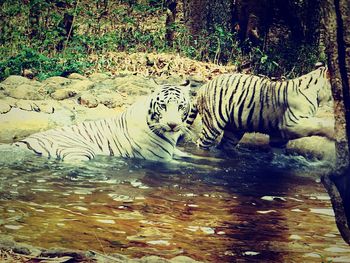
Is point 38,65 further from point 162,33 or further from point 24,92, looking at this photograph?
point 162,33

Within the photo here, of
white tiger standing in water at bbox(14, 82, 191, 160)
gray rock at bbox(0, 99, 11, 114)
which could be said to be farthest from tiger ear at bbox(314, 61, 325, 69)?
gray rock at bbox(0, 99, 11, 114)

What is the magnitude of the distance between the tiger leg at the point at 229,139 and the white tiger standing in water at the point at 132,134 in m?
0.34

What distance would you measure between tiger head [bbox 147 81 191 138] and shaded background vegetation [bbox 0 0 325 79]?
727 mm

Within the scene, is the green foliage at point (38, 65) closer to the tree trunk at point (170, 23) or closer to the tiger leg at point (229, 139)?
the tree trunk at point (170, 23)

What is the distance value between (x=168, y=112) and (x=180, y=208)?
47.0 inches

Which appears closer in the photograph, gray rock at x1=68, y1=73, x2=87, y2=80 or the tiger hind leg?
the tiger hind leg

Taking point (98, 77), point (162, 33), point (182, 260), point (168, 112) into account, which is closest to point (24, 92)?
point (98, 77)

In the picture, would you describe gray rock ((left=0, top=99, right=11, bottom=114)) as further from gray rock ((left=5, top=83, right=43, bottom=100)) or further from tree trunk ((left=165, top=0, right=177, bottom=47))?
tree trunk ((left=165, top=0, right=177, bottom=47))

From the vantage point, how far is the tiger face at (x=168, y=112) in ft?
17.8

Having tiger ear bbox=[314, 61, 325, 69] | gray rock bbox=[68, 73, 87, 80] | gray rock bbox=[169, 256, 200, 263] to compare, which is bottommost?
gray rock bbox=[169, 256, 200, 263]

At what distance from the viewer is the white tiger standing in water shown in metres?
5.23

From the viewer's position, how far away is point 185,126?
5.46m

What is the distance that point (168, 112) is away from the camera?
17.8ft

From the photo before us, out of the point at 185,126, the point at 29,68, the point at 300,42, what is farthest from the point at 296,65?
the point at 29,68
